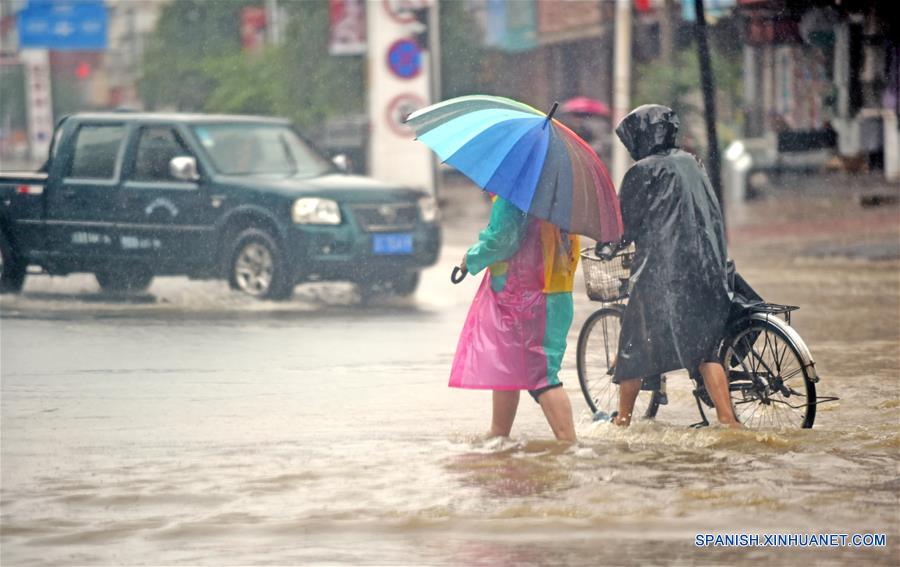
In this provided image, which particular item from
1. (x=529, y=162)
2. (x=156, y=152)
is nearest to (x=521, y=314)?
(x=529, y=162)

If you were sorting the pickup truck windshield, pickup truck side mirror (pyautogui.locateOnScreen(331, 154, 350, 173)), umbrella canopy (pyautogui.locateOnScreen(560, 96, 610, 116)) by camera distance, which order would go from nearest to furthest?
the pickup truck windshield → pickup truck side mirror (pyautogui.locateOnScreen(331, 154, 350, 173)) → umbrella canopy (pyautogui.locateOnScreen(560, 96, 610, 116))

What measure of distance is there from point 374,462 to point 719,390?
1.66 meters

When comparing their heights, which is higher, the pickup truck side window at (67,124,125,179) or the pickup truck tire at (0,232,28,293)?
the pickup truck side window at (67,124,125,179)

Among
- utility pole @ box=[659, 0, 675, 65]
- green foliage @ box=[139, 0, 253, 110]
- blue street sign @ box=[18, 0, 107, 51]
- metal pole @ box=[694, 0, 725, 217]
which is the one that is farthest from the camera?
green foliage @ box=[139, 0, 253, 110]

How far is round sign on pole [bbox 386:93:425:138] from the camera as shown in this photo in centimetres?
2953

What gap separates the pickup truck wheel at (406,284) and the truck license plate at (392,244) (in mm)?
644

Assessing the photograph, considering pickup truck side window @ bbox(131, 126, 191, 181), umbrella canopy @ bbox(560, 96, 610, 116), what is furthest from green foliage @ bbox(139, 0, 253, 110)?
pickup truck side window @ bbox(131, 126, 191, 181)

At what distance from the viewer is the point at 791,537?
6059mm

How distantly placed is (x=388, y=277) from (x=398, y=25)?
1613 centimetres

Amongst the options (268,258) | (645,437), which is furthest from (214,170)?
(645,437)

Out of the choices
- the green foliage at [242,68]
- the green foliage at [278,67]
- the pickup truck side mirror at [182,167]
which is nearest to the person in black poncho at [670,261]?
the pickup truck side mirror at [182,167]

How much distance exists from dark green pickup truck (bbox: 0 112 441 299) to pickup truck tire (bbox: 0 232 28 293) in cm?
1

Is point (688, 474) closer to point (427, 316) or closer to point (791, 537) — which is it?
point (791, 537)

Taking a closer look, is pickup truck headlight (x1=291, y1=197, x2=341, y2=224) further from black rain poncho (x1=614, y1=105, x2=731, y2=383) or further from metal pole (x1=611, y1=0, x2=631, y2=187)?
metal pole (x1=611, y1=0, x2=631, y2=187)
